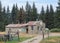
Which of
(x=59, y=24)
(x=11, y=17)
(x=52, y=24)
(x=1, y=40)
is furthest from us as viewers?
(x=11, y=17)

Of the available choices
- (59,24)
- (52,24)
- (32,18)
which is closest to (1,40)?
(59,24)

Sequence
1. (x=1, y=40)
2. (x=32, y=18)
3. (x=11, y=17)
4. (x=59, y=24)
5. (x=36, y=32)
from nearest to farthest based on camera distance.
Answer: (x=1, y=40), (x=36, y=32), (x=59, y=24), (x=32, y=18), (x=11, y=17)

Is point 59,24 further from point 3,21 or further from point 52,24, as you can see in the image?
point 3,21

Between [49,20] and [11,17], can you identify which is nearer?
[49,20]

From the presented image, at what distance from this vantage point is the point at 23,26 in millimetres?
51875

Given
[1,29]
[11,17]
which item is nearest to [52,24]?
[1,29]

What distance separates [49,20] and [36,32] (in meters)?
23.1

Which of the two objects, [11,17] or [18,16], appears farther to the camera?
[11,17]

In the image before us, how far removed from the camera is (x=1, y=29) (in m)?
65.9

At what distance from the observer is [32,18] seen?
3024 inches

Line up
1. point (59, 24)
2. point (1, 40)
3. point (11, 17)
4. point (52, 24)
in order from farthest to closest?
1. point (11, 17)
2. point (52, 24)
3. point (59, 24)
4. point (1, 40)

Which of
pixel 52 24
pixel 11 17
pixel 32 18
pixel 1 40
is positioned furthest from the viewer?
pixel 11 17

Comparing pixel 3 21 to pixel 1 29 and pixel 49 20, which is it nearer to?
pixel 1 29

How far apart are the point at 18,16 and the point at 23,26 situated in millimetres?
26100
